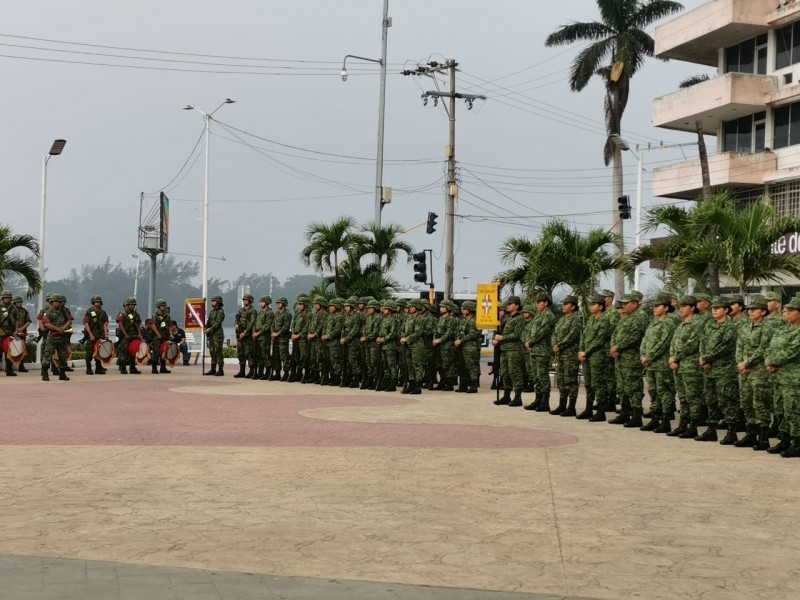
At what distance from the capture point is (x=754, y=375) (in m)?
13.4

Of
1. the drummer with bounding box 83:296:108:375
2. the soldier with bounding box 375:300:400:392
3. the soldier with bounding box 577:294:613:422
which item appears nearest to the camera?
the soldier with bounding box 577:294:613:422

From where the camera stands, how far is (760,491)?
10102mm

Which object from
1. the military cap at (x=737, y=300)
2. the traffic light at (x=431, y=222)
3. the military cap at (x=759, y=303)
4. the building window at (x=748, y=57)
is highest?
the building window at (x=748, y=57)

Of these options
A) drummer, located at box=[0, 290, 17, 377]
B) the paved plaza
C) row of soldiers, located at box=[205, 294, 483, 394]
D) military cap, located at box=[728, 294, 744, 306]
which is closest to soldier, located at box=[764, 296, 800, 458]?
the paved plaza

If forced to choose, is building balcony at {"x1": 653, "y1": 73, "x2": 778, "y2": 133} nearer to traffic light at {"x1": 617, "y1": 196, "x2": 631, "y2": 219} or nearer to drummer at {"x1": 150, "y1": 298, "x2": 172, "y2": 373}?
traffic light at {"x1": 617, "y1": 196, "x2": 631, "y2": 219}

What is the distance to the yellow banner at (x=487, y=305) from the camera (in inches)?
802

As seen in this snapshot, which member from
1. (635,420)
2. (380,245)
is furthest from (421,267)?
(635,420)

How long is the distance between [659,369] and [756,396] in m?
2.14

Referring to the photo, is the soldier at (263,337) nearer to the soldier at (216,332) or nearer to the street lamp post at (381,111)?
the soldier at (216,332)

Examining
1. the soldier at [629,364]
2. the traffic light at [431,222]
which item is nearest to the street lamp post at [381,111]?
the traffic light at [431,222]

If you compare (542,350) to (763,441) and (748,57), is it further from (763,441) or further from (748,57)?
(748,57)

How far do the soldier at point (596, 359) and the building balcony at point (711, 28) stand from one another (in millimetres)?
21318

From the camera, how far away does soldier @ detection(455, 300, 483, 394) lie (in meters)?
22.5

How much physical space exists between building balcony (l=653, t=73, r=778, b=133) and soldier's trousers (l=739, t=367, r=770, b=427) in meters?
23.7
